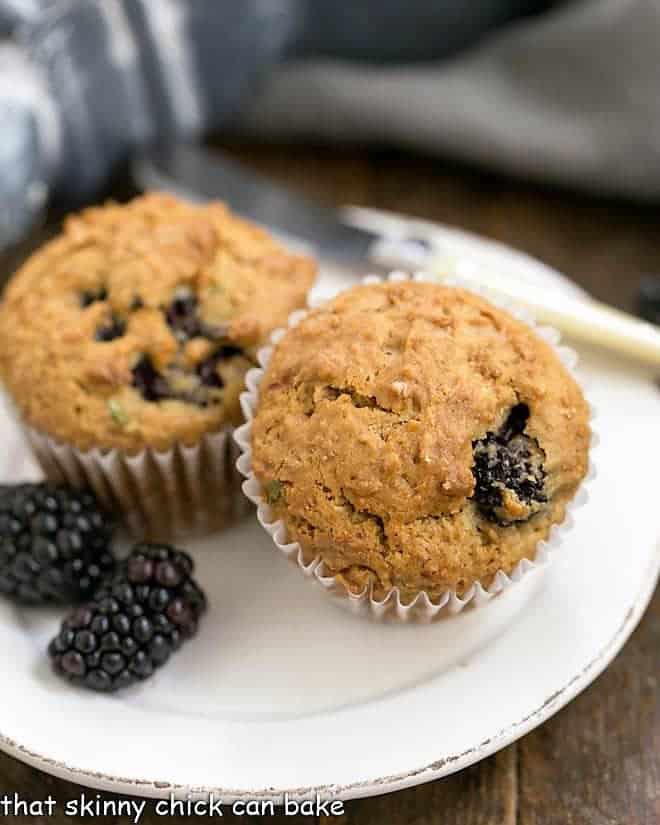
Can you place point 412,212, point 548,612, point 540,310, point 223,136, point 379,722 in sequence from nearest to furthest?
1. point 379,722
2. point 548,612
3. point 540,310
4. point 412,212
5. point 223,136

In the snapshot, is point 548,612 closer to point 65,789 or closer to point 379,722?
point 379,722

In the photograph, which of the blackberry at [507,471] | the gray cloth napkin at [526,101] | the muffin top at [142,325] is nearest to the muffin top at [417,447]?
the blackberry at [507,471]

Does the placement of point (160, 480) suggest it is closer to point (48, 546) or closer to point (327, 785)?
point (48, 546)

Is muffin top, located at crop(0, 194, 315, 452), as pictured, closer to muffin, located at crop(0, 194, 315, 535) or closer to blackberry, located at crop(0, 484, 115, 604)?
muffin, located at crop(0, 194, 315, 535)

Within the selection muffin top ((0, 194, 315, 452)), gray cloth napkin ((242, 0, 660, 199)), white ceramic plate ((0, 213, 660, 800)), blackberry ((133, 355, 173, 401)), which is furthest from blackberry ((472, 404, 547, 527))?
gray cloth napkin ((242, 0, 660, 199))

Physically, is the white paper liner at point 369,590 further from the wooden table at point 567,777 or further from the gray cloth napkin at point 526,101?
the gray cloth napkin at point 526,101

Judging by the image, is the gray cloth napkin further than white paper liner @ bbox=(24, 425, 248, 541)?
Yes

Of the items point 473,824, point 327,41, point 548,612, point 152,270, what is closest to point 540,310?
point 548,612

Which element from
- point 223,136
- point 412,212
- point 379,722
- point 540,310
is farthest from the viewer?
point 223,136
